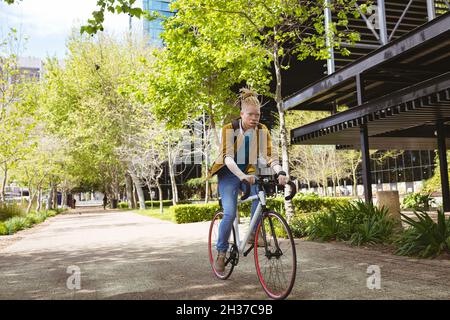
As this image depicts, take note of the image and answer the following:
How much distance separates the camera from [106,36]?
30.1 m

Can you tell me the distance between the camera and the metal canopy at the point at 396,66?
31.0ft

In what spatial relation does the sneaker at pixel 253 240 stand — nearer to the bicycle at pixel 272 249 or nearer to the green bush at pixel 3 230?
A: the bicycle at pixel 272 249

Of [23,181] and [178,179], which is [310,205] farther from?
[178,179]

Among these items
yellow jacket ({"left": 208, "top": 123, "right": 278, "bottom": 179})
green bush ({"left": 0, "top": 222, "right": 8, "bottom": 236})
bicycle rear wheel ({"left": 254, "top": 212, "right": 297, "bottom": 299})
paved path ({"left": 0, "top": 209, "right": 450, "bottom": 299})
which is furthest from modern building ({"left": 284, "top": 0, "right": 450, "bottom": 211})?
green bush ({"left": 0, "top": 222, "right": 8, "bottom": 236})

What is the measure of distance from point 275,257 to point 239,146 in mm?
1298

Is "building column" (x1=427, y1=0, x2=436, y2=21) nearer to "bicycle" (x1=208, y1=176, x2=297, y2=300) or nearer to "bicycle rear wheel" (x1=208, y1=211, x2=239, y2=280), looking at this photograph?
"bicycle rear wheel" (x1=208, y1=211, x2=239, y2=280)

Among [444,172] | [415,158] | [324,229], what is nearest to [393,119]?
[324,229]

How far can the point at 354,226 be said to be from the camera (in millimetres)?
8539

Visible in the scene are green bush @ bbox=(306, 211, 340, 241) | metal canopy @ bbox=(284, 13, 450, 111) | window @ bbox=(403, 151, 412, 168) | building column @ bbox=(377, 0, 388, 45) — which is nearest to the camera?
green bush @ bbox=(306, 211, 340, 241)

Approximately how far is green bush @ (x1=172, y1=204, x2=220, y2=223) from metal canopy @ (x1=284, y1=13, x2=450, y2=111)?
5844mm

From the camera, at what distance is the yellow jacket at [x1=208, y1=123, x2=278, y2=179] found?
15.4 feet

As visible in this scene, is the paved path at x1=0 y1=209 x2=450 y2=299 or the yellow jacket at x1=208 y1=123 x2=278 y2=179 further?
the yellow jacket at x1=208 y1=123 x2=278 y2=179
